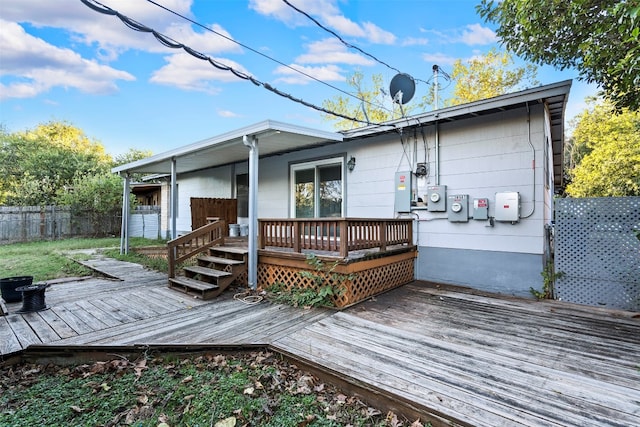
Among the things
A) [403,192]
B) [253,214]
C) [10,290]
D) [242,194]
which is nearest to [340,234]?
[253,214]

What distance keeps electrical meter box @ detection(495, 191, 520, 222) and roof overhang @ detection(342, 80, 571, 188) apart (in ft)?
4.47

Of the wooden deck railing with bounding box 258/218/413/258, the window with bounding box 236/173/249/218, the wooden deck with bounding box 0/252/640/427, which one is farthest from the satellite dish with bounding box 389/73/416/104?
the window with bounding box 236/173/249/218

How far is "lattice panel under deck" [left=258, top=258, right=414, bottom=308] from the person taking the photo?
437 cm

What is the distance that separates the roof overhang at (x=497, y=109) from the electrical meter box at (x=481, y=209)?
4.76 ft

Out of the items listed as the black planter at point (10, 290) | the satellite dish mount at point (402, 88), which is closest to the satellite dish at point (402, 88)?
the satellite dish mount at point (402, 88)

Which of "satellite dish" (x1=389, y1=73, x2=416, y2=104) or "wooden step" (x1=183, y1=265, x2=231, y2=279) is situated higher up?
"satellite dish" (x1=389, y1=73, x2=416, y2=104)

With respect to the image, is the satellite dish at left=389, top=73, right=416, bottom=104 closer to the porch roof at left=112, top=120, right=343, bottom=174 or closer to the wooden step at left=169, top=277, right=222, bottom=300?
the porch roof at left=112, top=120, right=343, bottom=174

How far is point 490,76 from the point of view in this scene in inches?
645

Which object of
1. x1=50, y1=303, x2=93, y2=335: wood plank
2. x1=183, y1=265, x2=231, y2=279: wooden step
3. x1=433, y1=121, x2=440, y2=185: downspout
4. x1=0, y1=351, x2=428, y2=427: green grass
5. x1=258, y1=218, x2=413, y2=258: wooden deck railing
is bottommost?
x1=0, y1=351, x2=428, y2=427: green grass

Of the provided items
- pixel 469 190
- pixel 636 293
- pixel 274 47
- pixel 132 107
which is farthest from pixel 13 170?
pixel 636 293

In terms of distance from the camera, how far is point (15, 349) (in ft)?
9.34

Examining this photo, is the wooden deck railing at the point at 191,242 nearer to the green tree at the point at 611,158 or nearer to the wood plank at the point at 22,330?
the wood plank at the point at 22,330

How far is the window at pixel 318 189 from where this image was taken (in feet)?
22.6

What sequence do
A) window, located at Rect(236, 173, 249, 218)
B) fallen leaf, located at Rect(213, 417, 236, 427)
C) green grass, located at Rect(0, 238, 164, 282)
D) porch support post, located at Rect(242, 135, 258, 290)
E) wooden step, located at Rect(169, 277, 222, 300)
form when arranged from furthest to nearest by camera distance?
window, located at Rect(236, 173, 249, 218) → green grass, located at Rect(0, 238, 164, 282) → porch support post, located at Rect(242, 135, 258, 290) → wooden step, located at Rect(169, 277, 222, 300) → fallen leaf, located at Rect(213, 417, 236, 427)
